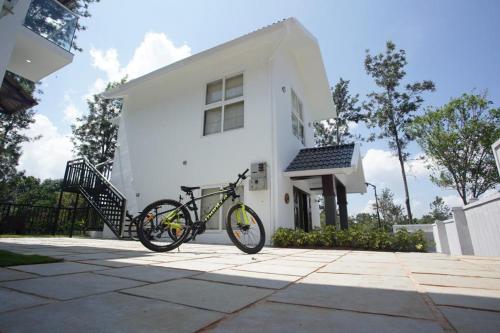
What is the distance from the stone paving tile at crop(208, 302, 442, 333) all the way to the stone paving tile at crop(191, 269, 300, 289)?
1.69 feet

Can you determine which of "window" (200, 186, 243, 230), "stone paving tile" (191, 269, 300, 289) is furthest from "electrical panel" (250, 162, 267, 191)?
"stone paving tile" (191, 269, 300, 289)

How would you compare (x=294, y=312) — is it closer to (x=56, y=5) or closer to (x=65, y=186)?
(x=56, y=5)

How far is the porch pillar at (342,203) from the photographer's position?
8.23 m

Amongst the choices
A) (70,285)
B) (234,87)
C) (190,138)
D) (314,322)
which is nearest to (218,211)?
(190,138)

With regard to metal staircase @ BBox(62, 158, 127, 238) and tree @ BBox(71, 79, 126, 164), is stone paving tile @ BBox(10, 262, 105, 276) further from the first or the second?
tree @ BBox(71, 79, 126, 164)

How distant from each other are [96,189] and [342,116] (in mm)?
15743

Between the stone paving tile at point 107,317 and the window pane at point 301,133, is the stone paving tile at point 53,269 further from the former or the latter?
the window pane at point 301,133

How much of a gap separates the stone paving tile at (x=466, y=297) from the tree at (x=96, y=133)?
21089 mm

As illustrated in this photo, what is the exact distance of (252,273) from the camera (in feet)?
6.61

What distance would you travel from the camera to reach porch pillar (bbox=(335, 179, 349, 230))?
27.0ft

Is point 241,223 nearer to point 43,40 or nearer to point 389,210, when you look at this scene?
point 43,40

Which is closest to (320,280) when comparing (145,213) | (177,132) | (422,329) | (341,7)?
(422,329)

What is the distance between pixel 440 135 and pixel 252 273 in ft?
58.7

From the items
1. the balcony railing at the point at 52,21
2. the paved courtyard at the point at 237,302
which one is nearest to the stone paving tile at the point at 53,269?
the paved courtyard at the point at 237,302
